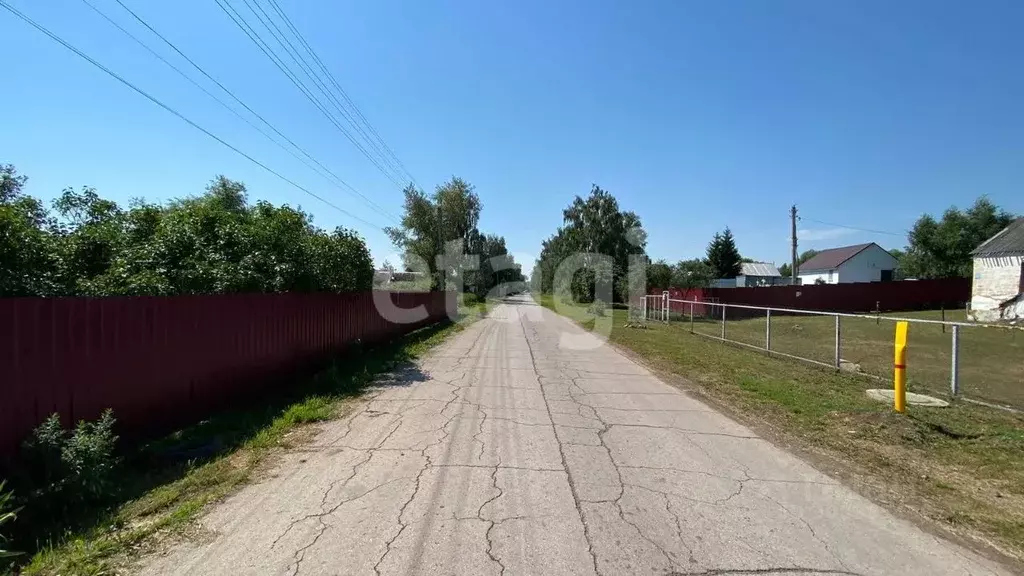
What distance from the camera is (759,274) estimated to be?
74.1m

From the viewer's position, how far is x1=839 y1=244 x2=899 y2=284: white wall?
194 ft

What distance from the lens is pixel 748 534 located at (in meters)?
3.52

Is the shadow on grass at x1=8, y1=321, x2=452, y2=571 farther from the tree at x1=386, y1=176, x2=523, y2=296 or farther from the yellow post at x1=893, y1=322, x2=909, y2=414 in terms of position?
the tree at x1=386, y1=176, x2=523, y2=296

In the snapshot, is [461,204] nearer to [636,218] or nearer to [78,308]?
[636,218]

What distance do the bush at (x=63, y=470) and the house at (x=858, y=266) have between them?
65194mm

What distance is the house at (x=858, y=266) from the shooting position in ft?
194

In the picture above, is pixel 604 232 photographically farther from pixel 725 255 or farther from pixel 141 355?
pixel 141 355

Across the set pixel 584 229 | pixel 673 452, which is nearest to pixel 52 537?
pixel 673 452

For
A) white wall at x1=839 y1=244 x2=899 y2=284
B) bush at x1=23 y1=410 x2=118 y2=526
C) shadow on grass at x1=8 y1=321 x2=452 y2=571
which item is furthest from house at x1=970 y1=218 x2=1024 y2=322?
white wall at x1=839 y1=244 x2=899 y2=284

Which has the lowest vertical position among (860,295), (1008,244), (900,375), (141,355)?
(900,375)

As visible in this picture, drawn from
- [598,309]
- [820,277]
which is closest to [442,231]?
[598,309]

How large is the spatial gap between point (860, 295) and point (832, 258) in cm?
3044

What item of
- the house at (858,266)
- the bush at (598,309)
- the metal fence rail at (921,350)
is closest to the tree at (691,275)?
the bush at (598,309)

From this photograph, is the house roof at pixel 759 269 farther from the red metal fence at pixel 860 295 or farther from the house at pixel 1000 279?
the house at pixel 1000 279
